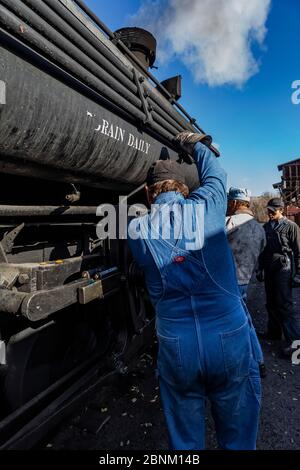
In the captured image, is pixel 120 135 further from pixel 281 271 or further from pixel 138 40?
pixel 281 271

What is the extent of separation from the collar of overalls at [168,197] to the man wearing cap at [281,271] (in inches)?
114

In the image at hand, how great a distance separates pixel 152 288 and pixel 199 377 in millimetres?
535

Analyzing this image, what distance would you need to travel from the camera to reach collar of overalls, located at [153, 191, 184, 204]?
1.63 meters

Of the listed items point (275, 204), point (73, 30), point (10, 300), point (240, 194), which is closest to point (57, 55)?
point (73, 30)

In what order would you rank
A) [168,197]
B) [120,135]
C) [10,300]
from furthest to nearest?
[120,135] < [168,197] < [10,300]

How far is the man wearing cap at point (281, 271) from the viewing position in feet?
12.7

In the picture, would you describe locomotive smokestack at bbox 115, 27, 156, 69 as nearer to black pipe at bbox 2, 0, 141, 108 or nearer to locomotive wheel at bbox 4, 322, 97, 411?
black pipe at bbox 2, 0, 141, 108

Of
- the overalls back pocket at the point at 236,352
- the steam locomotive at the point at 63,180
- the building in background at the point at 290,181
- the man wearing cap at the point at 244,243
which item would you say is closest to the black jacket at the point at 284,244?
the man wearing cap at the point at 244,243

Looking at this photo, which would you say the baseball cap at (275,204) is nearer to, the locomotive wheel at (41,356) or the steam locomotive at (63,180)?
the steam locomotive at (63,180)

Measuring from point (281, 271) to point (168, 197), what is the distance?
2969 mm

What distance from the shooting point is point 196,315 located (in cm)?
153

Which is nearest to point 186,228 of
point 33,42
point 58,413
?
point 33,42

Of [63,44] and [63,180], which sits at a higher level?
[63,44]
